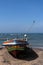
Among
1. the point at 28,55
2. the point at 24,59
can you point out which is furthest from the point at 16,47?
the point at 28,55

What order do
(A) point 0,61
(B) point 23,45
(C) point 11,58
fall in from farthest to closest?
(B) point 23,45, (C) point 11,58, (A) point 0,61

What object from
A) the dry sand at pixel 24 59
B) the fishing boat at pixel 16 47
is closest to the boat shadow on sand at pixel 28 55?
the dry sand at pixel 24 59

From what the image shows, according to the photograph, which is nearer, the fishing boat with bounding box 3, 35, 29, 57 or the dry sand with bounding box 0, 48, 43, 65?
the dry sand with bounding box 0, 48, 43, 65

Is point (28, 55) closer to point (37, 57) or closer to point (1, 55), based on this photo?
point (37, 57)

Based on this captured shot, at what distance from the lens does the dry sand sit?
19047 millimetres

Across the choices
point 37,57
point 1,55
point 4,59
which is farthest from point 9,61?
point 37,57

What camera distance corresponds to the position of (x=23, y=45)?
21984 millimetres

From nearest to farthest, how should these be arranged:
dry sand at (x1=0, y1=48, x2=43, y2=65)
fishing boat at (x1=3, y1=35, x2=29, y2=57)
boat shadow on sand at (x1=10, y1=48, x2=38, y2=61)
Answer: dry sand at (x1=0, y1=48, x2=43, y2=65) < boat shadow on sand at (x1=10, y1=48, x2=38, y2=61) < fishing boat at (x1=3, y1=35, x2=29, y2=57)

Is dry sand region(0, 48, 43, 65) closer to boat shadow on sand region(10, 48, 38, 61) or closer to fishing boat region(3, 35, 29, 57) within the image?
boat shadow on sand region(10, 48, 38, 61)

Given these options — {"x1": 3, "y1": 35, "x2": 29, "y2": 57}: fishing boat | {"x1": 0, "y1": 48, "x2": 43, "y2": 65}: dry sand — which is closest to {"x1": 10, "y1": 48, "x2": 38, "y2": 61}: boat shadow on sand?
{"x1": 0, "y1": 48, "x2": 43, "y2": 65}: dry sand

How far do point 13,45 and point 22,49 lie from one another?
3.32 ft

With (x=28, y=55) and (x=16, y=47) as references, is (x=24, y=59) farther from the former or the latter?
(x=28, y=55)

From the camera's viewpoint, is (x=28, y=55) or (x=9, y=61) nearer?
(x=9, y=61)

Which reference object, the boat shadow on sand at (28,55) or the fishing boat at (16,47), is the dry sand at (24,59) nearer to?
the boat shadow on sand at (28,55)
